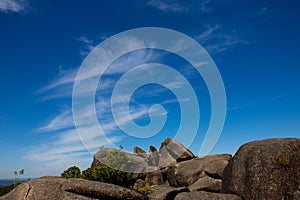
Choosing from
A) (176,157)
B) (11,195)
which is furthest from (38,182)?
(176,157)

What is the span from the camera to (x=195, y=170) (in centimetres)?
3341

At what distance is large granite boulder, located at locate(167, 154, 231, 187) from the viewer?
3209 centimetres

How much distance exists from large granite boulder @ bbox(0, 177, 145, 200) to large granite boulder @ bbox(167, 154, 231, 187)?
1337cm

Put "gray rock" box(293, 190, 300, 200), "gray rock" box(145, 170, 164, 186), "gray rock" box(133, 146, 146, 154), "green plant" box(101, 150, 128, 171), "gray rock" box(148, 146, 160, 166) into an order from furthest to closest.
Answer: "gray rock" box(133, 146, 146, 154), "gray rock" box(148, 146, 160, 166), "green plant" box(101, 150, 128, 171), "gray rock" box(145, 170, 164, 186), "gray rock" box(293, 190, 300, 200)

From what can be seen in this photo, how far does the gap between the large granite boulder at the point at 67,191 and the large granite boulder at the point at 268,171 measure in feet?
24.6

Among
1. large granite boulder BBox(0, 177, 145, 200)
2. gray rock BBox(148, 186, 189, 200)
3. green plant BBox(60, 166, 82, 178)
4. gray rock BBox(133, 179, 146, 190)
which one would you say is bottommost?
gray rock BBox(148, 186, 189, 200)

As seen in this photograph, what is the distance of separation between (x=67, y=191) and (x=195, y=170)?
17.2 metres

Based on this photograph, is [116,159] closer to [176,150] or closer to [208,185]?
[176,150]

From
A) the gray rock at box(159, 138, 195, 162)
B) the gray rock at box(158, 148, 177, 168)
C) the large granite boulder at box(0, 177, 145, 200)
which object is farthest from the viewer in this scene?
the gray rock at box(158, 148, 177, 168)

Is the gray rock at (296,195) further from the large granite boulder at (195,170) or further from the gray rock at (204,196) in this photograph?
the large granite boulder at (195,170)

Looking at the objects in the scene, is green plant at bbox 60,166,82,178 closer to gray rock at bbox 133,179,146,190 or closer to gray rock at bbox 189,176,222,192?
gray rock at bbox 133,179,146,190

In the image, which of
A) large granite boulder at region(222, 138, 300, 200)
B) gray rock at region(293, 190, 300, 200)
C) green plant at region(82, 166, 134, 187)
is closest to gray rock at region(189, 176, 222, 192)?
large granite boulder at region(222, 138, 300, 200)

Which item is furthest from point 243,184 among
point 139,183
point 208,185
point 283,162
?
point 139,183

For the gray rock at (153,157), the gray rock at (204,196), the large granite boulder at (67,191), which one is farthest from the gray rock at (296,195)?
the gray rock at (153,157)
